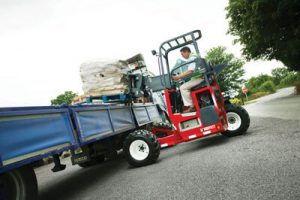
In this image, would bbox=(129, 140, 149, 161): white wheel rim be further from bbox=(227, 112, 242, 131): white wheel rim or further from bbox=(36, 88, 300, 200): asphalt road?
bbox=(227, 112, 242, 131): white wheel rim

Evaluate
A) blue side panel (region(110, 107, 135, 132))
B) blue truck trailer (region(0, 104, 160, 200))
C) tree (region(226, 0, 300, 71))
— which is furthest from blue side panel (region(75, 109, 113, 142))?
tree (region(226, 0, 300, 71))

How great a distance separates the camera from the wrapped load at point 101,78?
273 inches

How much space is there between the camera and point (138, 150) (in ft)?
20.0

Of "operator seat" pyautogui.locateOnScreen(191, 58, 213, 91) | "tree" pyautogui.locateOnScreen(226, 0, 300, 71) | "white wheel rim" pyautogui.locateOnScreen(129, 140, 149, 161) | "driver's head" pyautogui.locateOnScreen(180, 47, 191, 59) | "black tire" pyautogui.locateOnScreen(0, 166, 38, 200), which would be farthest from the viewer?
"tree" pyautogui.locateOnScreen(226, 0, 300, 71)

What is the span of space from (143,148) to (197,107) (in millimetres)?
1706

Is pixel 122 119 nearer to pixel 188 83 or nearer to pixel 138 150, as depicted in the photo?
pixel 138 150

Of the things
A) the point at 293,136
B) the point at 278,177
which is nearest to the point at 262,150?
the point at 293,136

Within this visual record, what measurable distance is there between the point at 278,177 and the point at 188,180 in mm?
1246

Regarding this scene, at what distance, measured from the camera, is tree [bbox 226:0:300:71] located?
16344mm

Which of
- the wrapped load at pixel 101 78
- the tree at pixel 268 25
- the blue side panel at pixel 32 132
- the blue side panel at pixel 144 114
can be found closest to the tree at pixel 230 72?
the tree at pixel 268 25

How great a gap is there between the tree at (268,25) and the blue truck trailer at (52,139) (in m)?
13.8

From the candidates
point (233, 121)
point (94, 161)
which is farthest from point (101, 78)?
point (233, 121)

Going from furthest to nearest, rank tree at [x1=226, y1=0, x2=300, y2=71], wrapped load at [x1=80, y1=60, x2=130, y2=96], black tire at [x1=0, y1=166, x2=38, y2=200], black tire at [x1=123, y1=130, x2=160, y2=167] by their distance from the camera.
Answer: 1. tree at [x1=226, y1=0, x2=300, y2=71]
2. wrapped load at [x1=80, y1=60, x2=130, y2=96]
3. black tire at [x1=123, y1=130, x2=160, y2=167]
4. black tire at [x1=0, y1=166, x2=38, y2=200]

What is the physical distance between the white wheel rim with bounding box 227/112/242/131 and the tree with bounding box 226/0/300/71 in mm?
11528
